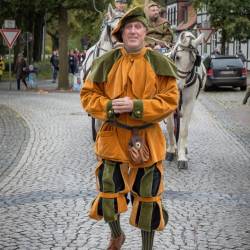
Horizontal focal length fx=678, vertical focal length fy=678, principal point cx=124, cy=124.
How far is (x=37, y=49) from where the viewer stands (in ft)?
185

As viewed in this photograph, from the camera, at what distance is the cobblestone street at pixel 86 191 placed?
237 inches

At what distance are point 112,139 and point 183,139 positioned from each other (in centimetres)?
518

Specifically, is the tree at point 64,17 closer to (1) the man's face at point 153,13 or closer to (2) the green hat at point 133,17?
(1) the man's face at point 153,13

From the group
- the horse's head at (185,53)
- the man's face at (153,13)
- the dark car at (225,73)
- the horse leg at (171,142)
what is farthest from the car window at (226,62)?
the horse's head at (185,53)

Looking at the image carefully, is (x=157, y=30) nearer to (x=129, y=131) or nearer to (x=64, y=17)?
(x=129, y=131)

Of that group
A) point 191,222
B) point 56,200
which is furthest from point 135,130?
point 56,200

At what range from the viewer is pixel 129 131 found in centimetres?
498

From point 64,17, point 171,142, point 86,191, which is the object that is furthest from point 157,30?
point 64,17

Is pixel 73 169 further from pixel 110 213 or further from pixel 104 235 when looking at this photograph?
pixel 110 213

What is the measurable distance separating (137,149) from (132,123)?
20cm

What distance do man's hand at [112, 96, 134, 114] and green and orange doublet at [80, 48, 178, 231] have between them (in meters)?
0.07

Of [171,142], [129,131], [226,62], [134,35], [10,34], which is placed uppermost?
[10,34]

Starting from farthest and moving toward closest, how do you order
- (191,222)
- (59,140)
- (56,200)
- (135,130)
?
1. (59,140)
2. (56,200)
3. (191,222)
4. (135,130)

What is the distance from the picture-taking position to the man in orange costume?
16.2 feet
